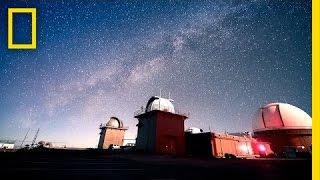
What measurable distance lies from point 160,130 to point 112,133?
1693cm

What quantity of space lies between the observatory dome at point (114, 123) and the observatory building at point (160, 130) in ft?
42.4

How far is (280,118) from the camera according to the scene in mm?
34094

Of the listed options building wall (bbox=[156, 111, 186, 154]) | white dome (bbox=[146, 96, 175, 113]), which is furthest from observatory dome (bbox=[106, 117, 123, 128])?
building wall (bbox=[156, 111, 186, 154])

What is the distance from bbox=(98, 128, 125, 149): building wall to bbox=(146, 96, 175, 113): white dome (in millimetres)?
12949

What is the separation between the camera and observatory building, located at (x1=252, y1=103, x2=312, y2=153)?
107ft

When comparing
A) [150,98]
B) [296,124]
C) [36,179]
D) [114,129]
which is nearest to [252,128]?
[296,124]

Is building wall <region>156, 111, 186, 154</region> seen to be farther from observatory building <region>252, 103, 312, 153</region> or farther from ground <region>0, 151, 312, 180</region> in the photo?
observatory building <region>252, 103, 312, 153</region>

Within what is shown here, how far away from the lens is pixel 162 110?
24984 mm

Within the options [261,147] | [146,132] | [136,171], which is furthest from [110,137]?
[136,171]

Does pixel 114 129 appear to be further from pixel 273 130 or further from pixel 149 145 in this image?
pixel 273 130

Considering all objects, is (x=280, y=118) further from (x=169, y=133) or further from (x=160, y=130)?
(x=160, y=130)

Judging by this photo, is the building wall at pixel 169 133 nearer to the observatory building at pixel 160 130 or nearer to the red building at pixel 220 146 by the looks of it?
the observatory building at pixel 160 130

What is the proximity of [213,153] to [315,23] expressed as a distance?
22.7 m

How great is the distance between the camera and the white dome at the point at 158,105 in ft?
88.5
